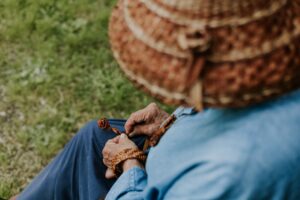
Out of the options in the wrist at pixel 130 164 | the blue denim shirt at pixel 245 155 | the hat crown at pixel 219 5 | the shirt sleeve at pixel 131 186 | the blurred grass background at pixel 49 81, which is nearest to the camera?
the hat crown at pixel 219 5

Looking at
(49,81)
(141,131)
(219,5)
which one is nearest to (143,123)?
(141,131)

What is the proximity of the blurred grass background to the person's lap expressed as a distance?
69cm

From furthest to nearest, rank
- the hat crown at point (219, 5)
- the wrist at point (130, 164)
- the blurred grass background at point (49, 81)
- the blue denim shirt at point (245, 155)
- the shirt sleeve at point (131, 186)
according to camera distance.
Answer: the blurred grass background at point (49, 81) → the wrist at point (130, 164) → the shirt sleeve at point (131, 186) → the blue denim shirt at point (245, 155) → the hat crown at point (219, 5)

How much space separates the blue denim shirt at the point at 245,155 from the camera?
4.33 ft

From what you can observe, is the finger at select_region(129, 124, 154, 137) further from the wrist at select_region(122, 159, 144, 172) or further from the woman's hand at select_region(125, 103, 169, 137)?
the wrist at select_region(122, 159, 144, 172)

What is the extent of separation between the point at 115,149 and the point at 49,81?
141cm

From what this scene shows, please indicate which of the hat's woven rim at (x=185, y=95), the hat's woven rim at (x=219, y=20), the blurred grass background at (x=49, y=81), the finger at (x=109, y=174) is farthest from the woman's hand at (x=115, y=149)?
A: the blurred grass background at (x=49, y=81)

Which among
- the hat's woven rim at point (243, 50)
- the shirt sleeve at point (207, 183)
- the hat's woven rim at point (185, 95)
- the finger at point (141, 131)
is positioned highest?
the finger at point (141, 131)

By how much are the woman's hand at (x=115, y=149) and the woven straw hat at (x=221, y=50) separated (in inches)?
27.0

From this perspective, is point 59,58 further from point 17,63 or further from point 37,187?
point 37,187

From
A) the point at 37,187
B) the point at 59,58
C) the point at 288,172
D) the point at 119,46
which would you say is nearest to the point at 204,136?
the point at 288,172

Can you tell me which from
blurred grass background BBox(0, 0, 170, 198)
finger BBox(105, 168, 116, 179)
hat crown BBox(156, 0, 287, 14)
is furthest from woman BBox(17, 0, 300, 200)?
blurred grass background BBox(0, 0, 170, 198)

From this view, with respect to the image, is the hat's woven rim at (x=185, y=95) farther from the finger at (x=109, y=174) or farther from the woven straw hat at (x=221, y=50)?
the finger at (x=109, y=174)

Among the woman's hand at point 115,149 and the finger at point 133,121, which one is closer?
the woman's hand at point 115,149
